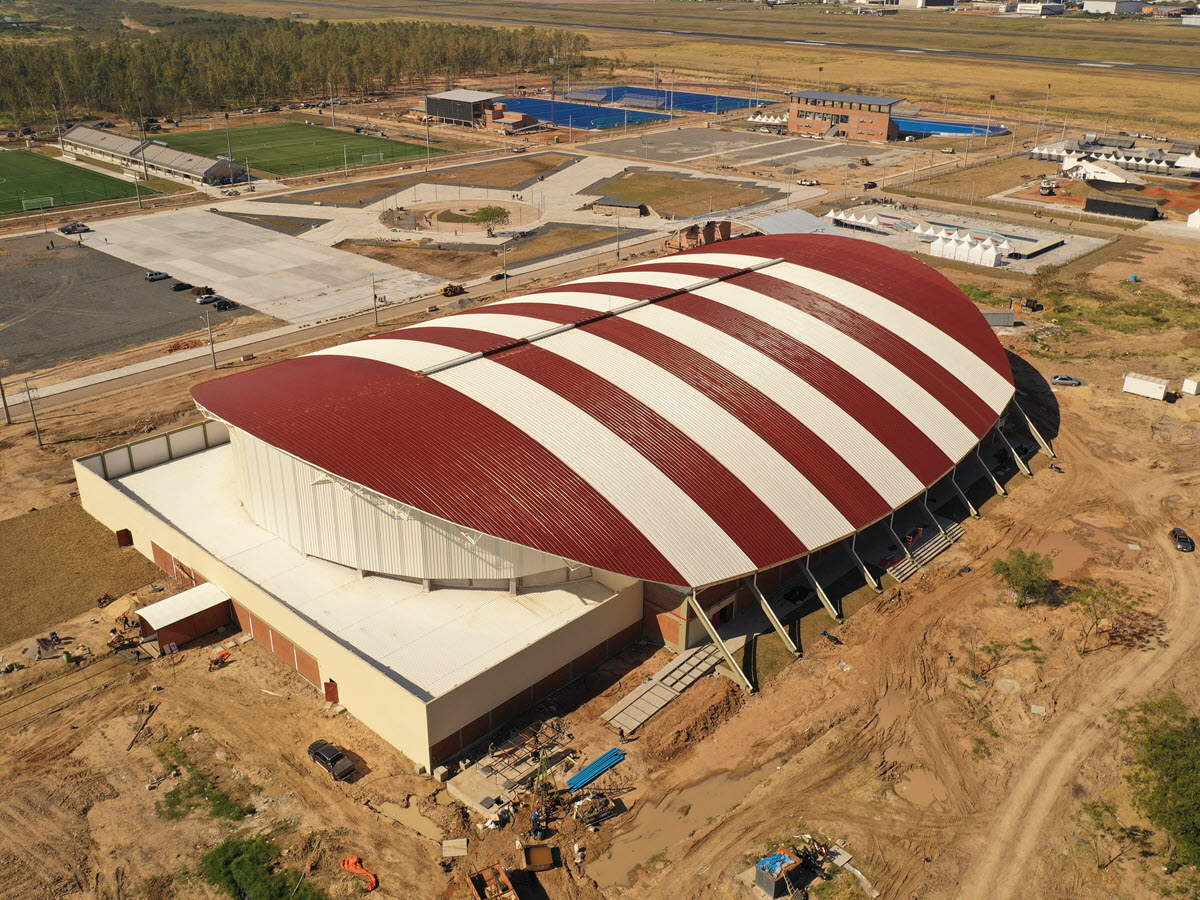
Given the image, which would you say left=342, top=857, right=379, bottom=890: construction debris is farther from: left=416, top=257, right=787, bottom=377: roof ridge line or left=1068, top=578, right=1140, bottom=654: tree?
left=1068, top=578, right=1140, bottom=654: tree

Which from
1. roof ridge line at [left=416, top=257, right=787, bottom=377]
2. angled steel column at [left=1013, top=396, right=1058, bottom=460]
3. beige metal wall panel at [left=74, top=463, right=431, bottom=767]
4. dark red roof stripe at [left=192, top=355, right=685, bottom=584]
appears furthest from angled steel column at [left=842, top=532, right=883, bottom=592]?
beige metal wall panel at [left=74, top=463, right=431, bottom=767]

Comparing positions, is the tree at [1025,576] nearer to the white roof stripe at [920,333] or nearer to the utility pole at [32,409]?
the white roof stripe at [920,333]

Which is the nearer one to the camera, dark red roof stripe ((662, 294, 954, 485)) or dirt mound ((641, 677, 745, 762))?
dirt mound ((641, 677, 745, 762))

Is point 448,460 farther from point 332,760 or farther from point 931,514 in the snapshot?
point 931,514

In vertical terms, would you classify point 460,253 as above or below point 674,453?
below

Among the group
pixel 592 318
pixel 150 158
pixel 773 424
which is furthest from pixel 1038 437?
pixel 150 158

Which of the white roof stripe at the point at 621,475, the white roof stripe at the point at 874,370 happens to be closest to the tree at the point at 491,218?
the white roof stripe at the point at 874,370

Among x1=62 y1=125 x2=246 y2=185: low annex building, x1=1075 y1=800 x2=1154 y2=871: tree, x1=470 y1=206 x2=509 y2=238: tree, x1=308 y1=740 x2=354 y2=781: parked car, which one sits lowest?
x1=1075 y1=800 x2=1154 y2=871: tree
